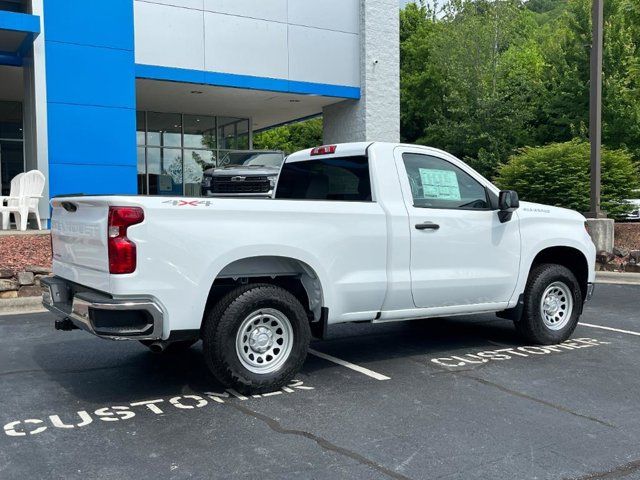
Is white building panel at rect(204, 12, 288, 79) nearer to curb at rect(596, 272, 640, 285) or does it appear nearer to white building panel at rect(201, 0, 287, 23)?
white building panel at rect(201, 0, 287, 23)

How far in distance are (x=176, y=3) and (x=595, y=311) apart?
14661 millimetres

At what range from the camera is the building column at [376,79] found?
2158cm

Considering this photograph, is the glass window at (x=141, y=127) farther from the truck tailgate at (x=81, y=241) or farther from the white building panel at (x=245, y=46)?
the truck tailgate at (x=81, y=241)

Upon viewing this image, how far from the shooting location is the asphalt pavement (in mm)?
3779

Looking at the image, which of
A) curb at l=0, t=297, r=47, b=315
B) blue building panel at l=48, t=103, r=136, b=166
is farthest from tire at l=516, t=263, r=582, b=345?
blue building panel at l=48, t=103, r=136, b=166

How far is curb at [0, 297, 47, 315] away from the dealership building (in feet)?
23.0

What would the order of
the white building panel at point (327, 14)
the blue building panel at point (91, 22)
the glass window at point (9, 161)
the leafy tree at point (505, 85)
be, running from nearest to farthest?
the blue building panel at point (91, 22), the white building panel at point (327, 14), the glass window at point (9, 161), the leafy tree at point (505, 85)

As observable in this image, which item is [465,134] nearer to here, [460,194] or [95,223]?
[460,194]

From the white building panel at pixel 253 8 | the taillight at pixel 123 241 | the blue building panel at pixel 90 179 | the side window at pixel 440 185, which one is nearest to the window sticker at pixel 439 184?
the side window at pixel 440 185

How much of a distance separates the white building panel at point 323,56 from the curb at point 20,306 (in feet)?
43.9

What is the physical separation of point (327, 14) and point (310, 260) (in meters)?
17.5

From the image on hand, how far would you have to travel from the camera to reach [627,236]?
615 inches

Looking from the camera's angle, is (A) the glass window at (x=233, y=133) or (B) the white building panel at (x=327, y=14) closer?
(B) the white building panel at (x=327, y=14)

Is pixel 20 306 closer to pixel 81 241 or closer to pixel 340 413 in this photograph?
pixel 81 241
